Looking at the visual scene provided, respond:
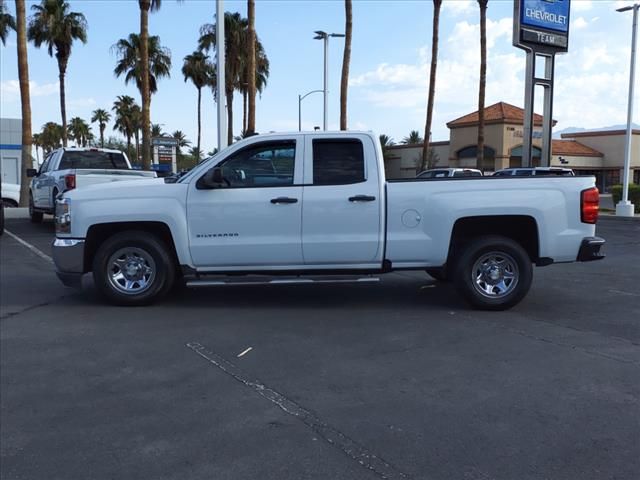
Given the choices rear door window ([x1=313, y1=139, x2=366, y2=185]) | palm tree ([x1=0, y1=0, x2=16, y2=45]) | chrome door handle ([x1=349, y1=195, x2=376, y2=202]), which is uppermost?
palm tree ([x1=0, y1=0, x2=16, y2=45])

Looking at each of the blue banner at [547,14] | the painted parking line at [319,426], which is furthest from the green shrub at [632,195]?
A: the painted parking line at [319,426]

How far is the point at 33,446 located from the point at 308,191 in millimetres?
4116

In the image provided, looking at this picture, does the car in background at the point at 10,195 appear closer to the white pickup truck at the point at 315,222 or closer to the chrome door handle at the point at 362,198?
the white pickup truck at the point at 315,222

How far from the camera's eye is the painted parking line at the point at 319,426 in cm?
345

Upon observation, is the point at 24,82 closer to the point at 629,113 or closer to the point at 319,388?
the point at 319,388

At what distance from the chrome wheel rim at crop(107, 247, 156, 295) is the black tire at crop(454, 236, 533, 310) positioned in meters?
3.55

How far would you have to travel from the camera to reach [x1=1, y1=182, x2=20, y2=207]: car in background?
24.8 m

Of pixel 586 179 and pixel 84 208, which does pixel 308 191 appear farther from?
pixel 586 179

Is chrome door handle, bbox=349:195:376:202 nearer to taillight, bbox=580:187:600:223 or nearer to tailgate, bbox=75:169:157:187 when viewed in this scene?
taillight, bbox=580:187:600:223

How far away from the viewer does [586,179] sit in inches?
282

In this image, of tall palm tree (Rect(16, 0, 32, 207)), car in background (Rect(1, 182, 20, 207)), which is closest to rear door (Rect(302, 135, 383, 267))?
tall palm tree (Rect(16, 0, 32, 207))

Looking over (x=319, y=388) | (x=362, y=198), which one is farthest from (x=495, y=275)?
(x=319, y=388)

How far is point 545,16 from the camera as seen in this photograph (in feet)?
87.4

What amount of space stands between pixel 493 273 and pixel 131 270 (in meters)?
4.20
